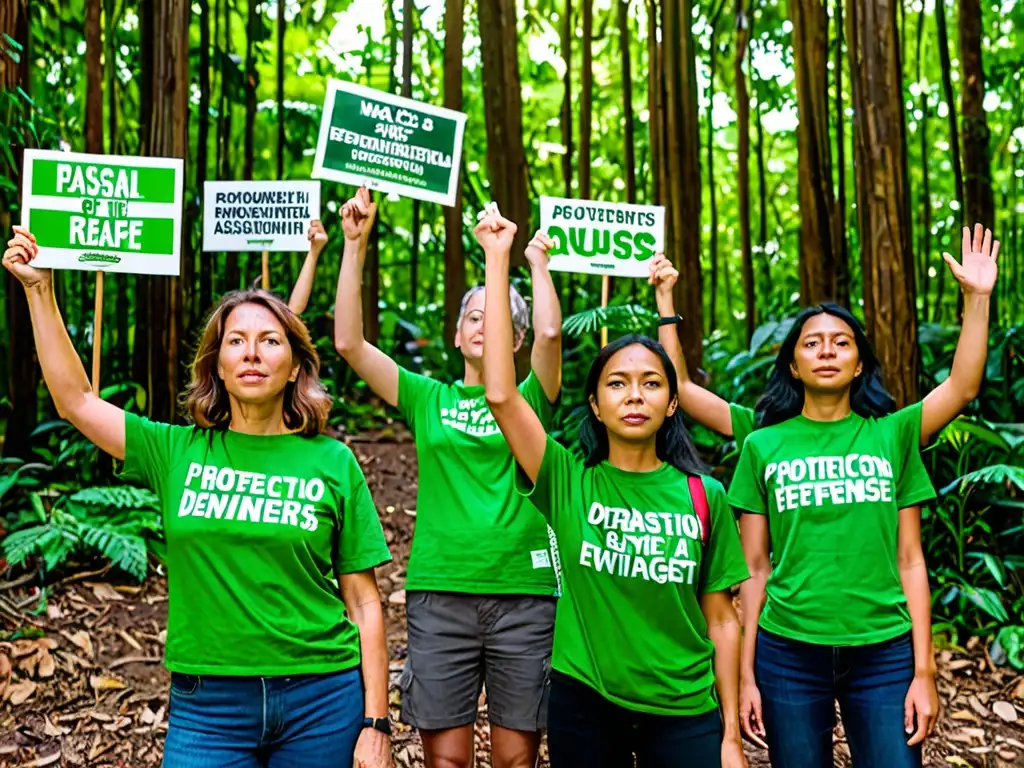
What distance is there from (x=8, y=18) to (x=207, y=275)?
2845 millimetres


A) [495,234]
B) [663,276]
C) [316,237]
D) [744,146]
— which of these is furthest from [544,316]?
[744,146]

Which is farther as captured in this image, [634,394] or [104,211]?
[104,211]

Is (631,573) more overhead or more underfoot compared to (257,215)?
more underfoot

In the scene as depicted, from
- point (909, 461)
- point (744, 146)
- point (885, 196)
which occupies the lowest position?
point (909, 461)

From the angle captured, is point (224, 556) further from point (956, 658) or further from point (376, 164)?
point (956, 658)

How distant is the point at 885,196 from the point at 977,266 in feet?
8.30

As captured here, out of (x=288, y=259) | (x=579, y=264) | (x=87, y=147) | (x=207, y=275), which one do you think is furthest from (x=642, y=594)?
(x=288, y=259)

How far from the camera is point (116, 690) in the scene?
15.8 feet

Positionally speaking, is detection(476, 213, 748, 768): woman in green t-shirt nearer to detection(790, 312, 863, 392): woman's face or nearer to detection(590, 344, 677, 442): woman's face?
detection(590, 344, 677, 442): woman's face

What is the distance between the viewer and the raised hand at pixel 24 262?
8.41 feet

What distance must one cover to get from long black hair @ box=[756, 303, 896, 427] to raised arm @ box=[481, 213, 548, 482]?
0.85 m

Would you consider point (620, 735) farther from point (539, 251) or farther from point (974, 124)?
point (974, 124)

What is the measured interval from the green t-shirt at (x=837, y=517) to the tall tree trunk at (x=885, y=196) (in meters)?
2.55

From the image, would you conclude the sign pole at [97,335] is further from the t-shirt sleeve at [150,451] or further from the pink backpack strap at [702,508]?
the pink backpack strap at [702,508]
